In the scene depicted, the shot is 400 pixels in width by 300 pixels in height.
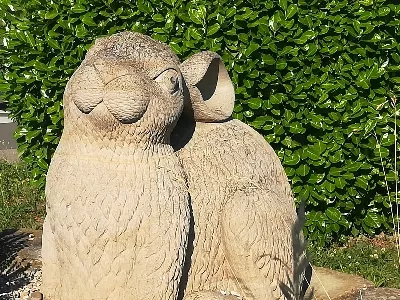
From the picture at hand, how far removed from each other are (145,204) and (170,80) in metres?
0.42

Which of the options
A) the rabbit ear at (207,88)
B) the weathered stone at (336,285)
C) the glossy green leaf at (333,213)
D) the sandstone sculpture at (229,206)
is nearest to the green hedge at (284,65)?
the glossy green leaf at (333,213)

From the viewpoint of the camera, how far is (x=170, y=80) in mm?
2061

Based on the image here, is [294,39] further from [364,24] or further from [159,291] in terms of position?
[159,291]

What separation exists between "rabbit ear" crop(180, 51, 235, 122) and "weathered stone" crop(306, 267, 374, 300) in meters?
0.94

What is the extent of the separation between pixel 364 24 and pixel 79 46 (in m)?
2.14

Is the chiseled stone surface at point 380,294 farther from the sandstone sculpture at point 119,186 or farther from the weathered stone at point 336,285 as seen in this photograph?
the sandstone sculpture at point 119,186

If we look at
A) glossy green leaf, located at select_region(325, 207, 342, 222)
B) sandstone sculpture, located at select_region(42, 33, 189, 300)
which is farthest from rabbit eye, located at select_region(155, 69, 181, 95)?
glossy green leaf, located at select_region(325, 207, 342, 222)

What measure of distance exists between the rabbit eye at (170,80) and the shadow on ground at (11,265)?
65.6 inches

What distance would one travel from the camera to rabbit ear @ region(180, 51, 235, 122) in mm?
2377

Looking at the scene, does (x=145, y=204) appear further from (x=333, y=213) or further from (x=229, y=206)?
(x=333, y=213)

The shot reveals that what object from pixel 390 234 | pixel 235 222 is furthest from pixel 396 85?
pixel 235 222

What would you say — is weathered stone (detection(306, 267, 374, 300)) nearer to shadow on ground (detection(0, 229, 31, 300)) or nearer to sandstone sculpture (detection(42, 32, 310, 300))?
sandstone sculpture (detection(42, 32, 310, 300))

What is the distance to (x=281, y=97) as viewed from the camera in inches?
181

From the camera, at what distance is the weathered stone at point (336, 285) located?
9.42 feet
